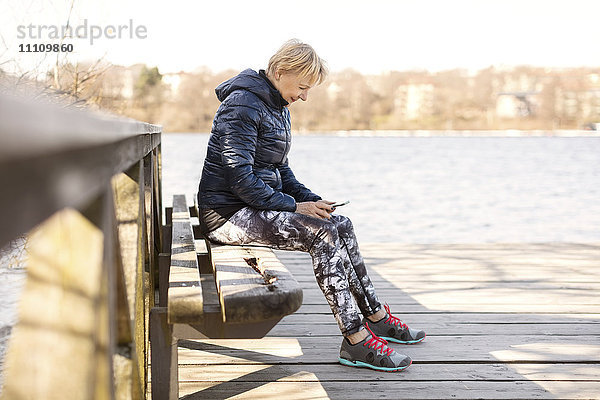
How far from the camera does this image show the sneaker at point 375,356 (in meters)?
2.41

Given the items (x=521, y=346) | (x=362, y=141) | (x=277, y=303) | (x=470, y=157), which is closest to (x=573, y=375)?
(x=521, y=346)

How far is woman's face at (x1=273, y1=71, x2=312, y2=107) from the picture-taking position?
2596 mm

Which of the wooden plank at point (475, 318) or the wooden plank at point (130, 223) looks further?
the wooden plank at point (475, 318)

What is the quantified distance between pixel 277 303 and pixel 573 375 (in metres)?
1.24

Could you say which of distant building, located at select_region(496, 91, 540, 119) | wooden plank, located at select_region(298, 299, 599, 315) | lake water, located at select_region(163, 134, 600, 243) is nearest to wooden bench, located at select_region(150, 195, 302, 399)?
wooden plank, located at select_region(298, 299, 599, 315)

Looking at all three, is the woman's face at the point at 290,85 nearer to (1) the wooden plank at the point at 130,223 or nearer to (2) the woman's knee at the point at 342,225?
(2) the woman's knee at the point at 342,225

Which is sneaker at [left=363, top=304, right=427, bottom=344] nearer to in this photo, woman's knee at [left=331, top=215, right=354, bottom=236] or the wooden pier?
the wooden pier

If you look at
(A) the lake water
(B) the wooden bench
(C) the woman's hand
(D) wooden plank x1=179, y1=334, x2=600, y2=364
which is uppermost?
(C) the woman's hand

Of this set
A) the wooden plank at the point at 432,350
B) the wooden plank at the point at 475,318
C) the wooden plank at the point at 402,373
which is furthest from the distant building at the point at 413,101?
the wooden plank at the point at 402,373

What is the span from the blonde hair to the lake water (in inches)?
252

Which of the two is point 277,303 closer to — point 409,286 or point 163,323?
point 163,323

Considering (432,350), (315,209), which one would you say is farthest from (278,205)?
(432,350)

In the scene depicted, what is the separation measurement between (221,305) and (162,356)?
25 cm

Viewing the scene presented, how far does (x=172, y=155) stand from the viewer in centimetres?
2822
